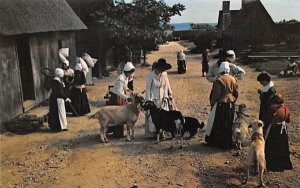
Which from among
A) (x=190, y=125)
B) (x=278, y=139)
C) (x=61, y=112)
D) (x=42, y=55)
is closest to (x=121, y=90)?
(x=190, y=125)

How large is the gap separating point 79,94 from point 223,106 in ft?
17.8

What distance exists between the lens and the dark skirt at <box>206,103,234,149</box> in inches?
294

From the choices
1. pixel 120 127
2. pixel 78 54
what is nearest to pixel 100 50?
pixel 78 54

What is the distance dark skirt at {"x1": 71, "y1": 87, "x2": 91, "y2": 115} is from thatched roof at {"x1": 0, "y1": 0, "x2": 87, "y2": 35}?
242 centimetres

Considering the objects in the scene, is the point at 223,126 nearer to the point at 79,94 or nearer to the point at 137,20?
the point at 79,94

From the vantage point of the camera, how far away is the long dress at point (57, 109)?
9.45 m

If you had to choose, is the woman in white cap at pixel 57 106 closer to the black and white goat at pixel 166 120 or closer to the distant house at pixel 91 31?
the black and white goat at pixel 166 120

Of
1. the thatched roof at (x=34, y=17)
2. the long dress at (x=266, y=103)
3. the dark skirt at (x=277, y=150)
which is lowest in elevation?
Result: the dark skirt at (x=277, y=150)

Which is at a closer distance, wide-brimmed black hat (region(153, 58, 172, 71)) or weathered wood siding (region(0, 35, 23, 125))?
wide-brimmed black hat (region(153, 58, 172, 71))

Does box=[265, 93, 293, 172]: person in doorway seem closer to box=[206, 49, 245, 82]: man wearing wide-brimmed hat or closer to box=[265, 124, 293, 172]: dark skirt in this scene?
box=[265, 124, 293, 172]: dark skirt

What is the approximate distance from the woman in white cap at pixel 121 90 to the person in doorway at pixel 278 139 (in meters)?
3.46

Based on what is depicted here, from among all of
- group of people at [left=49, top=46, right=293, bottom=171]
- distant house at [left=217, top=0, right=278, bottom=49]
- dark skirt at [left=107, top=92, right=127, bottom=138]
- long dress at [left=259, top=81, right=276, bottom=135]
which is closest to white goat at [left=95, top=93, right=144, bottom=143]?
group of people at [left=49, top=46, right=293, bottom=171]

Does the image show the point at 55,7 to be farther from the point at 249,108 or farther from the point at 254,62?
the point at 254,62

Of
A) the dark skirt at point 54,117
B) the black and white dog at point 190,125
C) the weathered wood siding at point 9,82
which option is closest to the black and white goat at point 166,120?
the black and white dog at point 190,125
